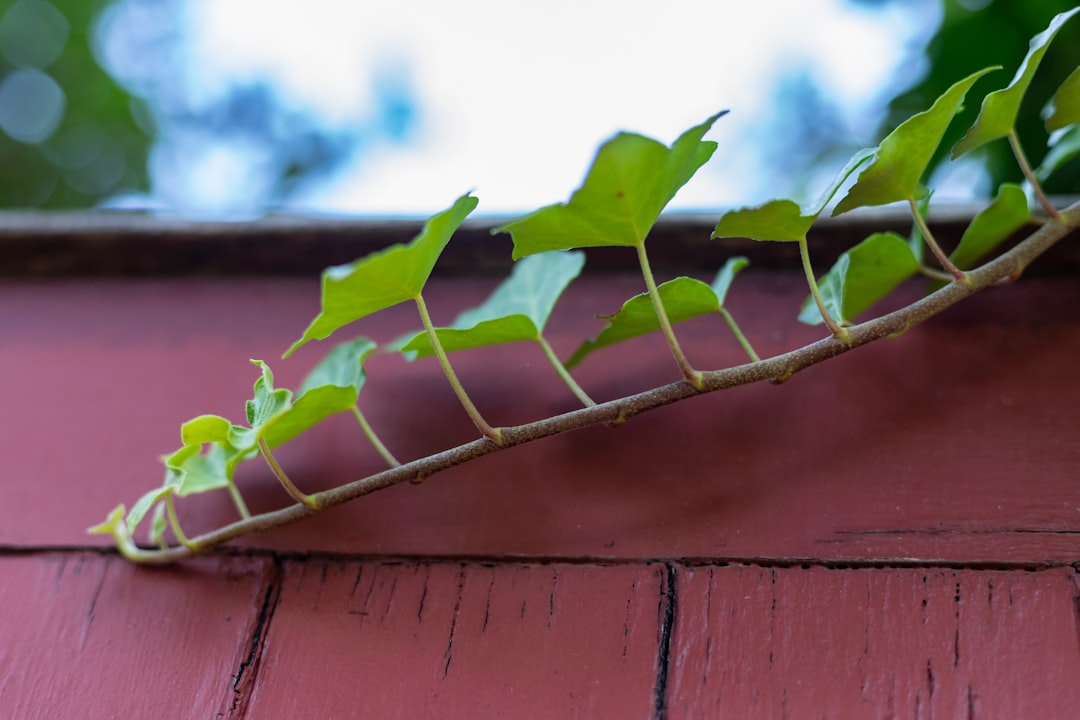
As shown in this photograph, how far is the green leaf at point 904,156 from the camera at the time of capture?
0.41m

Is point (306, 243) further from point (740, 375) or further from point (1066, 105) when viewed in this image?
point (1066, 105)

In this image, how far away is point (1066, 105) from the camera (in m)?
0.47

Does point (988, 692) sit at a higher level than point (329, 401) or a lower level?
lower

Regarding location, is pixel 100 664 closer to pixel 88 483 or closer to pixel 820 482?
pixel 88 483

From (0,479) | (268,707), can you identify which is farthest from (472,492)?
(0,479)

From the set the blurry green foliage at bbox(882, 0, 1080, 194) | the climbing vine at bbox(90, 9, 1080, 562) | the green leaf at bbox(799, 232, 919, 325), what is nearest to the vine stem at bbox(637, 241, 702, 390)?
the climbing vine at bbox(90, 9, 1080, 562)

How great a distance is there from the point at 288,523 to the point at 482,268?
271 millimetres

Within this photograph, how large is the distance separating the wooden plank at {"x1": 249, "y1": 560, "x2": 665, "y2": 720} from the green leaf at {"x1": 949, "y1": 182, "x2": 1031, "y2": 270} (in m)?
0.29

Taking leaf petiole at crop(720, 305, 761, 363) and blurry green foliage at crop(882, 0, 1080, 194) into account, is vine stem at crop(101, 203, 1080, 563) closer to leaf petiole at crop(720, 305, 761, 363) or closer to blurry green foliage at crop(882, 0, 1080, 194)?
leaf petiole at crop(720, 305, 761, 363)

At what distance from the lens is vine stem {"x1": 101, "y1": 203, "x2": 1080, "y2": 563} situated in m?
0.45

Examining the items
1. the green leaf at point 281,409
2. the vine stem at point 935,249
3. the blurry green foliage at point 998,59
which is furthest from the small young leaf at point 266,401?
the blurry green foliage at point 998,59

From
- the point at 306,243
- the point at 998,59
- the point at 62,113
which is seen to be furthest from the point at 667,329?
the point at 62,113

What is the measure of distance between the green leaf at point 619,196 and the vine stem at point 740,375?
0.09 m

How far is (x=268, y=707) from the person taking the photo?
1.54 feet
